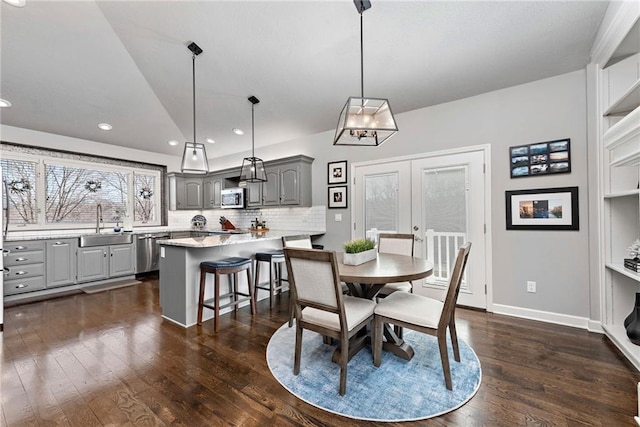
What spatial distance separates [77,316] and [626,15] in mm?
5918

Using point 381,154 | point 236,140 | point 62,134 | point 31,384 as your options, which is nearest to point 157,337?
point 31,384

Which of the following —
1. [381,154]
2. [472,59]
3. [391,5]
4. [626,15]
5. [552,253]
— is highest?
[391,5]

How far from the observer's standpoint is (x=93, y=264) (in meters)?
4.43

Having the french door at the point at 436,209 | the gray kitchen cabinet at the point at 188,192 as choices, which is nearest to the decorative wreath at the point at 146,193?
the gray kitchen cabinet at the point at 188,192

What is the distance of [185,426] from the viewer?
1496mm

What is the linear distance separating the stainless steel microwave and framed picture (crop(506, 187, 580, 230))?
4425 mm

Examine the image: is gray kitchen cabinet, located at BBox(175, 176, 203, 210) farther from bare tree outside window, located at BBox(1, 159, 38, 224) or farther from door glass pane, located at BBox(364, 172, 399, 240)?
door glass pane, located at BBox(364, 172, 399, 240)

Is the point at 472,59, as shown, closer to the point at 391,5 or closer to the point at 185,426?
the point at 391,5

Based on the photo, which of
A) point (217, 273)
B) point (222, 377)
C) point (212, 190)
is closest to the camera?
point (222, 377)

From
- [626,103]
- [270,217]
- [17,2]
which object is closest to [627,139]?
[626,103]

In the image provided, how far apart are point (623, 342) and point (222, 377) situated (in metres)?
3.22

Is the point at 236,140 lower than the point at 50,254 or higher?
higher

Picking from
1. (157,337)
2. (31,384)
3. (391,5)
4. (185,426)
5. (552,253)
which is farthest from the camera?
(552,253)

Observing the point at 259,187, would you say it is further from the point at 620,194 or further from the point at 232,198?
the point at 620,194
